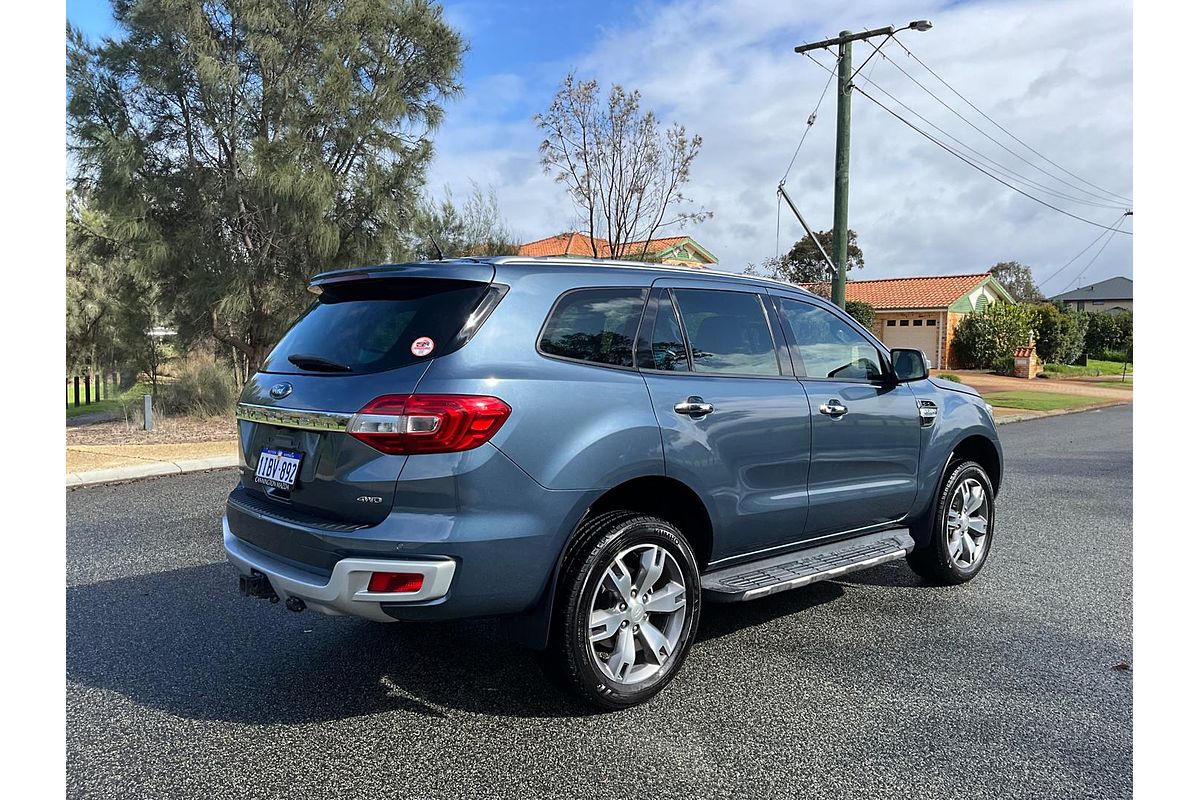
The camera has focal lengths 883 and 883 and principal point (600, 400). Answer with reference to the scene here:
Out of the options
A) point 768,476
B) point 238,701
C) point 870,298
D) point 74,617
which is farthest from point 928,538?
point 870,298

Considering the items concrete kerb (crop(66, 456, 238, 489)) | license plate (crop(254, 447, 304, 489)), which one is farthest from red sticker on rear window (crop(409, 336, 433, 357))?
concrete kerb (crop(66, 456, 238, 489))

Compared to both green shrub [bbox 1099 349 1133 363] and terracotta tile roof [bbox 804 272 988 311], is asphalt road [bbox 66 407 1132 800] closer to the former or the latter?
terracotta tile roof [bbox 804 272 988 311]

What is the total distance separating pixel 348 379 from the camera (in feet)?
11.8

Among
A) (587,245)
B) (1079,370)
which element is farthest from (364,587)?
(1079,370)

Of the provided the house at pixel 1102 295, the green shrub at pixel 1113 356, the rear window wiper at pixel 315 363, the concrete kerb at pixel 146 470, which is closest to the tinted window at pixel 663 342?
the rear window wiper at pixel 315 363

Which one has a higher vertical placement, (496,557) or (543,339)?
(543,339)

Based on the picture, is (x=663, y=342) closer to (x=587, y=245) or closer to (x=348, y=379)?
(x=348, y=379)

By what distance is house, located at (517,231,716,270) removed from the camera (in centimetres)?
2272

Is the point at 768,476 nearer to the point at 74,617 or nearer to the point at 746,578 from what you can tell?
the point at 746,578

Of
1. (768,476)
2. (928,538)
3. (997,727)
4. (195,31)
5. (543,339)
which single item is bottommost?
(997,727)

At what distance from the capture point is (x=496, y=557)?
344cm

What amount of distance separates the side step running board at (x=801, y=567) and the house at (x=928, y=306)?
36222mm

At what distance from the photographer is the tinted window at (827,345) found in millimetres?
5012

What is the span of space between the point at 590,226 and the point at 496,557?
1900cm
